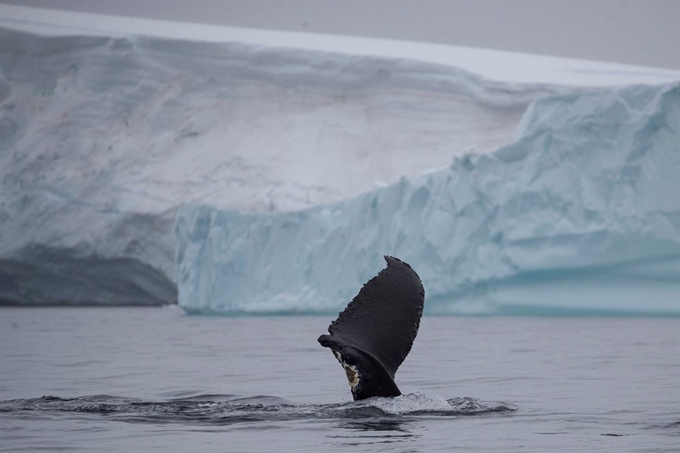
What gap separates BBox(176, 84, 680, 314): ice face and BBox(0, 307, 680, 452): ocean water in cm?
290

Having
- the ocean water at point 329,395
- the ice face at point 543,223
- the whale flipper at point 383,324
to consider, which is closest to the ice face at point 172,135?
the ice face at point 543,223

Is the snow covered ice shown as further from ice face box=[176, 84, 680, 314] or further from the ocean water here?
the ocean water

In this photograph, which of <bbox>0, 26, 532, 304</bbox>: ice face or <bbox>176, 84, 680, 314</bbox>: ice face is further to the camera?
<bbox>0, 26, 532, 304</bbox>: ice face

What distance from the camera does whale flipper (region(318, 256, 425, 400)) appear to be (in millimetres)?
6676

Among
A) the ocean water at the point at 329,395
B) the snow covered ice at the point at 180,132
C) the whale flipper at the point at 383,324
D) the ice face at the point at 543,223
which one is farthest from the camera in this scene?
the snow covered ice at the point at 180,132

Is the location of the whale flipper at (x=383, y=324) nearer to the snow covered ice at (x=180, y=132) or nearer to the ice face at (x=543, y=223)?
the ice face at (x=543, y=223)

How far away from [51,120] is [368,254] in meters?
13.1

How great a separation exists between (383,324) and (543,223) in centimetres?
1434

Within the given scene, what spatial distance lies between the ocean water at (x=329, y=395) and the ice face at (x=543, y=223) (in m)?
2.90

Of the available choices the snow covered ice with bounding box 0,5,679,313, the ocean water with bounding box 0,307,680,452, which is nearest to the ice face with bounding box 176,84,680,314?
the ocean water with bounding box 0,307,680,452

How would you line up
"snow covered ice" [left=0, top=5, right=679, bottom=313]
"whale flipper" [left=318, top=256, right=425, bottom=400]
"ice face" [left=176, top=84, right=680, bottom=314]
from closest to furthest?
"whale flipper" [left=318, top=256, right=425, bottom=400], "ice face" [left=176, top=84, right=680, bottom=314], "snow covered ice" [left=0, top=5, right=679, bottom=313]

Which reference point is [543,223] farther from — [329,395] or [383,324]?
[383,324]

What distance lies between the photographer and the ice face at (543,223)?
20266mm

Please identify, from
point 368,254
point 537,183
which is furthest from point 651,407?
point 368,254
